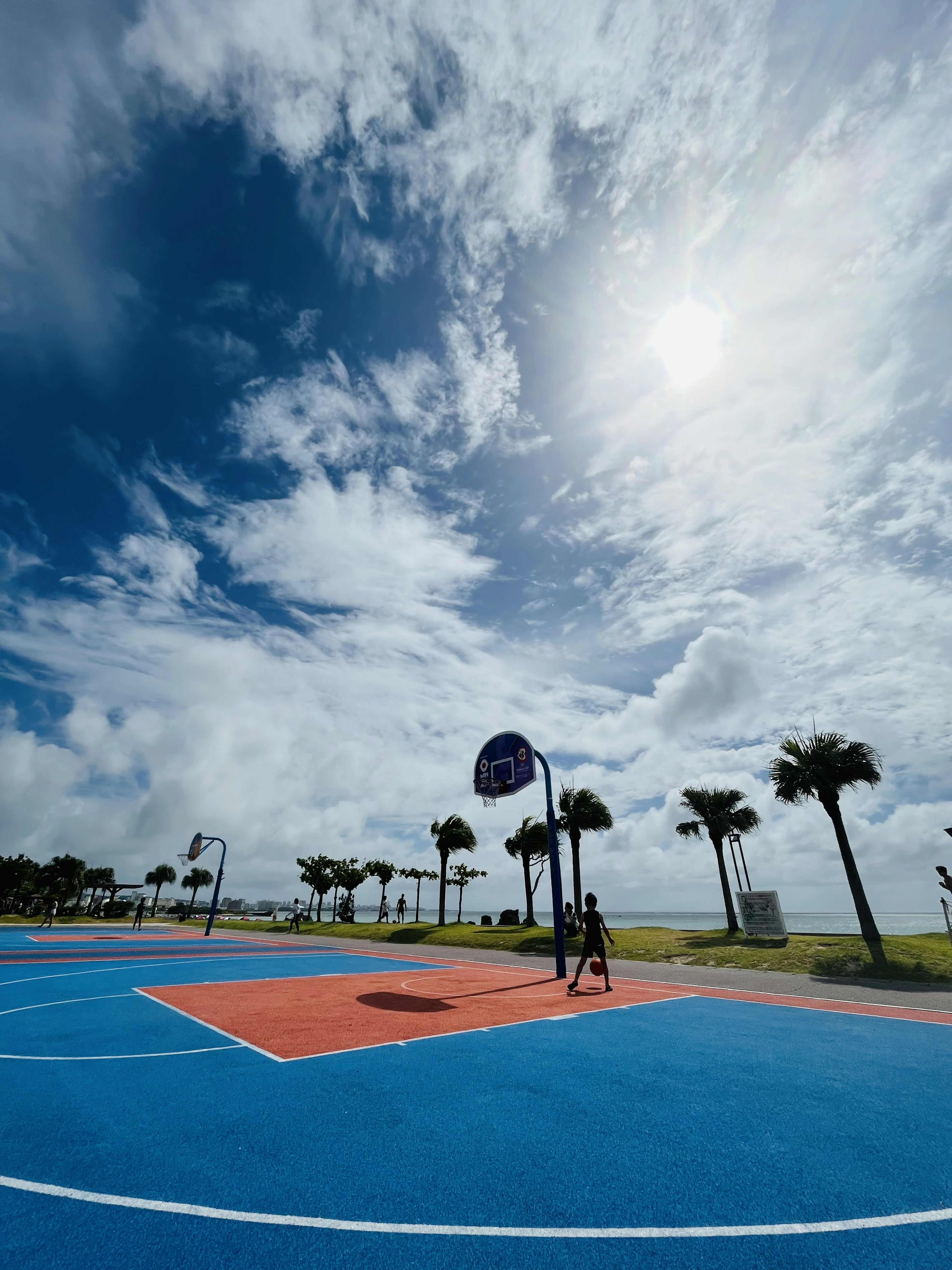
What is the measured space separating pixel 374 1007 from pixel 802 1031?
801 centimetres

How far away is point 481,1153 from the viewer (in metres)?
5.11

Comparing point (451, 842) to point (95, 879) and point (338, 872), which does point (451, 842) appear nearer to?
point (338, 872)

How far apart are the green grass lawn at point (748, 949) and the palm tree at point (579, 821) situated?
3485 millimetres

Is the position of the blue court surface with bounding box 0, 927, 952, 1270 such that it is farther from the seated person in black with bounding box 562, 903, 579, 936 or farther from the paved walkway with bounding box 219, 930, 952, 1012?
the seated person in black with bounding box 562, 903, 579, 936

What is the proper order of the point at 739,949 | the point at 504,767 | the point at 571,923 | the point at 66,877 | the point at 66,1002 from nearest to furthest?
the point at 66,1002 → the point at 504,767 → the point at 739,949 → the point at 571,923 → the point at 66,877

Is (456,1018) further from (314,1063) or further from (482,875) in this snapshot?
(482,875)

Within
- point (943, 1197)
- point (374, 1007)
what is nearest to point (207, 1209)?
point (943, 1197)

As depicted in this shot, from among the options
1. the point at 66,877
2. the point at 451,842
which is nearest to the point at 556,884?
the point at 451,842

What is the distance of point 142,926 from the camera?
55281 millimetres

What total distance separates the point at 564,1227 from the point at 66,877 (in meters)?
119

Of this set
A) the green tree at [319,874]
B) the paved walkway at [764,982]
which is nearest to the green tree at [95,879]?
the green tree at [319,874]

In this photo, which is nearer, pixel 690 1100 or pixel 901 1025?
pixel 690 1100

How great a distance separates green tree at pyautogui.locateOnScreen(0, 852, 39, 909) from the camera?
75625mm

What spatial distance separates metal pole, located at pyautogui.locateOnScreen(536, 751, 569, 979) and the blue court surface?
7040 mm
